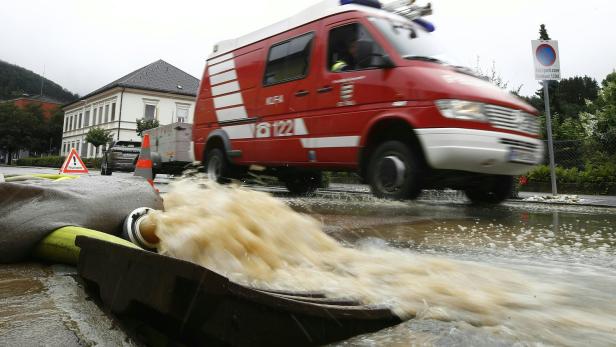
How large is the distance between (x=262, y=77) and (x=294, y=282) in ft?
17.7

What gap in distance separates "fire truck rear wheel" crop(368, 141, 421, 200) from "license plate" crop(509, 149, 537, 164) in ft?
2.85

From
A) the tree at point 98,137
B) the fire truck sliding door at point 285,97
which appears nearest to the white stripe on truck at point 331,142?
the fire truck sliding door at point 285,97

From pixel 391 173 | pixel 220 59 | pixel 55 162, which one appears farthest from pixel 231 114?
pixel 55 162

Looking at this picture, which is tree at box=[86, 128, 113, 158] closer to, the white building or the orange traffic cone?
the white building

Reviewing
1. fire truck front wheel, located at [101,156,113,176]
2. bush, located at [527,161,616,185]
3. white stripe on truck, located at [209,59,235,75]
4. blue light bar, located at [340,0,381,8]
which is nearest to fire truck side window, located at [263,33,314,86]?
blue light bar, located at [340,0,381,8]

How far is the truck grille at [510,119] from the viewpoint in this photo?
4.36 meters

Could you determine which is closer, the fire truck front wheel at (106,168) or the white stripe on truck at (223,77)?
the white stripe on truck at (223,77)

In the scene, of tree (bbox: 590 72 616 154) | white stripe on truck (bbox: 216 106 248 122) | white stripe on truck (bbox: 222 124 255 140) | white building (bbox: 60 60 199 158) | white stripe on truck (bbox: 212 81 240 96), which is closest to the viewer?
white stripe on truck (bbox: 222 124 255 140)

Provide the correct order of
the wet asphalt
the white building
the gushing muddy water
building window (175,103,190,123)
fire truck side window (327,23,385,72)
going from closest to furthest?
1. the wet asphalt
2. the gushing muddy water
3. fire truck side window (327,23,385,72)
4. the white building
5. building window (175,103,190,123)

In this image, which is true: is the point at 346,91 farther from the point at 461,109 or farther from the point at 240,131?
the point at 240,131

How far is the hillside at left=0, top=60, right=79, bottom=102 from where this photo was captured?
97500 millimetres

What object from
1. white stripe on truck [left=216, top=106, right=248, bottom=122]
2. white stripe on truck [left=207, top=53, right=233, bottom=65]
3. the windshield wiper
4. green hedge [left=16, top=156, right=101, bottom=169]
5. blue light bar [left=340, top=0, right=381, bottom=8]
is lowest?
green hedge [left=16, top=156, right=101, bottom=169]

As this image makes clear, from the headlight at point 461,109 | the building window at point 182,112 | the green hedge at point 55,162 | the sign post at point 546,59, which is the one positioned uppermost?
the building window at point 182,112

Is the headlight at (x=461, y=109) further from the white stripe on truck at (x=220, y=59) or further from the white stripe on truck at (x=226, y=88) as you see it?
A: the white stripe on truck at (x=220, y=59)
